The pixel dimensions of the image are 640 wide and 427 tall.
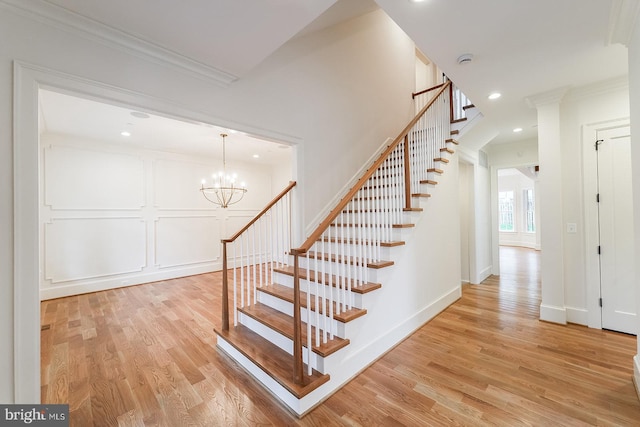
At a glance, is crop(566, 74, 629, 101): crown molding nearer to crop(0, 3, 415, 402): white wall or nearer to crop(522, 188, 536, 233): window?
crop(0, 3, 415, 402): white wall

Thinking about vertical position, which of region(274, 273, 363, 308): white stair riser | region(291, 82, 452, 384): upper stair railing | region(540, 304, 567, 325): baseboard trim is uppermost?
region(291, 82, 452, 384): upper stair railing

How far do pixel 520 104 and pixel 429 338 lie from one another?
3.22 metres

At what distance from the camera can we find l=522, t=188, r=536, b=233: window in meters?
9.75

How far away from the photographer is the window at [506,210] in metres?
10.5

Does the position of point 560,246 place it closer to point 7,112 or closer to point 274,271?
point 274,271

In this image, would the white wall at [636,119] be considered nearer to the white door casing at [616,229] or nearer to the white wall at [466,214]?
the white door casing at [616,229]

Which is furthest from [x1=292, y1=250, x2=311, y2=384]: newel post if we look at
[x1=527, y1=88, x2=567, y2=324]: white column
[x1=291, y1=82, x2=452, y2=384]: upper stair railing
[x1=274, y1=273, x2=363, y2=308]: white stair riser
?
[x1=527, y1=88, x2=567, y2=324]: white column

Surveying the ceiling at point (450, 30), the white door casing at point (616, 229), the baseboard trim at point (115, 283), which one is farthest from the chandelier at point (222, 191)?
the white door casing at point (616, 229)

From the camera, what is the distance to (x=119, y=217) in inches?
192

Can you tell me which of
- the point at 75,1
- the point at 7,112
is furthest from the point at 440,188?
the point at 7,112

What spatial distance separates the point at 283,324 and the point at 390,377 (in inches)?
40.2

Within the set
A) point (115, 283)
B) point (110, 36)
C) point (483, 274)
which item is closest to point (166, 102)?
point (110, 36)

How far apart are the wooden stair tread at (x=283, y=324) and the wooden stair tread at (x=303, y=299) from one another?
17cm

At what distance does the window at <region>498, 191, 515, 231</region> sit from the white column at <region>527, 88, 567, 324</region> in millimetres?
8584
